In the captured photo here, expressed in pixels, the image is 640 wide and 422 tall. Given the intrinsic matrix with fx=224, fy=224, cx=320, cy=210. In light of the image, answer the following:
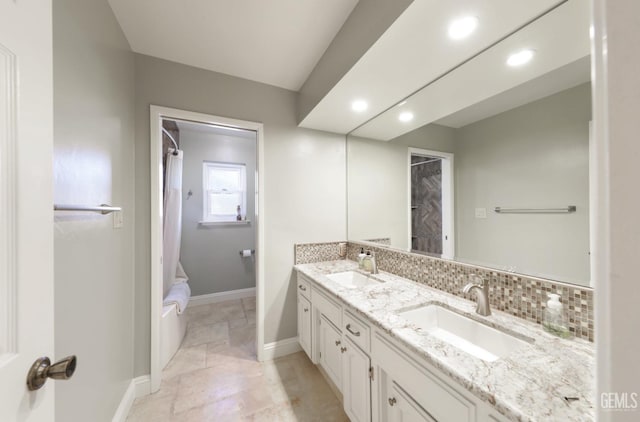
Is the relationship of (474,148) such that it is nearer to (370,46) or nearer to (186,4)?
(370,46)

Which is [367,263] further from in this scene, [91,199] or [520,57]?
[91,199]

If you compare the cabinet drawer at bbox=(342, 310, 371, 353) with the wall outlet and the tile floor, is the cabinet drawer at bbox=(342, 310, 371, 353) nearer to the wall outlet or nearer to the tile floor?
the tile floor

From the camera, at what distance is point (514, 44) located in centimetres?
107

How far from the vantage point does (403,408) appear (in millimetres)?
930

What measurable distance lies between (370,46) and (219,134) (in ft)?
9.40

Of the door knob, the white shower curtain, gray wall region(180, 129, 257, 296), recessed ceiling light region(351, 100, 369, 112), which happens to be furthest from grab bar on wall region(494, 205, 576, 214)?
gray wall region(180, 129, 257, 296)

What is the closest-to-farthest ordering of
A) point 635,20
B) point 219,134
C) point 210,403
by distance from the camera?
point 635,20
point 210,403
point 219,134

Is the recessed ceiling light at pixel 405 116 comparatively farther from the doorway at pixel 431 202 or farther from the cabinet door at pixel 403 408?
the cabinet door at pixel 403 408

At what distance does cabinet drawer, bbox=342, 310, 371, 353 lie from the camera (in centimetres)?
115

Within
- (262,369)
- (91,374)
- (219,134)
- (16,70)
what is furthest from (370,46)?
(219,134)

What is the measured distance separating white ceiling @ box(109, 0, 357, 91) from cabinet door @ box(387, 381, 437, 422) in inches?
76.9

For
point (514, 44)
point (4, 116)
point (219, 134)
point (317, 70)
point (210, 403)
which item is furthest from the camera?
point (219, 134)

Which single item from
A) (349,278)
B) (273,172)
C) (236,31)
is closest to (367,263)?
(349,278)

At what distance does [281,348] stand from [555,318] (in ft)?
6.40
